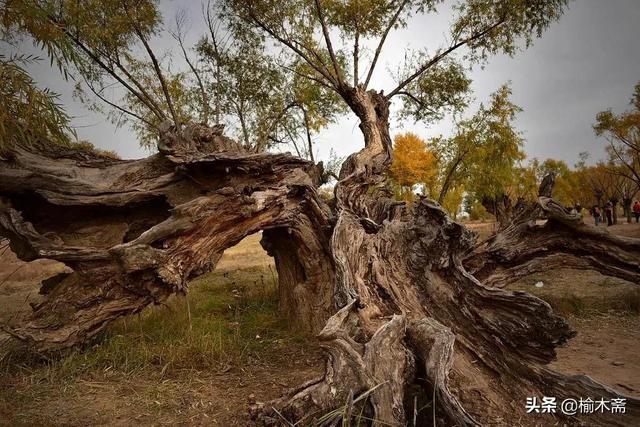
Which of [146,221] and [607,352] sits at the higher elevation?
[146,221]

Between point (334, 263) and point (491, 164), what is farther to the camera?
point (491, 164)

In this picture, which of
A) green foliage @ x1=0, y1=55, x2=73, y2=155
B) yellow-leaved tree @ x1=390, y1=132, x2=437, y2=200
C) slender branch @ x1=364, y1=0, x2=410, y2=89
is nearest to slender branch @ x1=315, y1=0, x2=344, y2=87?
slender branch @ x1=364, y1=0, x2=410, y2=89

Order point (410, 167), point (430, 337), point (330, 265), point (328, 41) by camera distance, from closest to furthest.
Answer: point (430, 337) < point (330, 265) < point (328, 41) < point (410, 167)

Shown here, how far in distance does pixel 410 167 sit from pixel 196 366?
2737 cm

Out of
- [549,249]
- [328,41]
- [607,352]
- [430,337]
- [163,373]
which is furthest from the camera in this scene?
[328,41]

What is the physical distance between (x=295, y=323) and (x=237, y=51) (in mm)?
10338

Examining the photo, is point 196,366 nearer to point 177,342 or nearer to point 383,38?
point 177,342

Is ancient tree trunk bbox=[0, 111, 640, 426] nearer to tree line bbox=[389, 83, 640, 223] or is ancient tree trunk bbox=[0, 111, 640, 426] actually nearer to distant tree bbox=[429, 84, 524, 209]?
tree line bbox=[389, 83, 640, 223]

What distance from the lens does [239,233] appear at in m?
6.13

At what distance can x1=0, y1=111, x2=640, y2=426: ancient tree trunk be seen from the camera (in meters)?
3.39

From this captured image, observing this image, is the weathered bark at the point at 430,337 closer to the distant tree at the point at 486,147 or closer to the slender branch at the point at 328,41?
the slender branch at the point at 328,41

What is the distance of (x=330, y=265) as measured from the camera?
22.7 feet

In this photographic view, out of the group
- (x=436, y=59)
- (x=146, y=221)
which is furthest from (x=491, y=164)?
(x=146, y=221)

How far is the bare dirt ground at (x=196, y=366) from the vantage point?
380 centimetres
